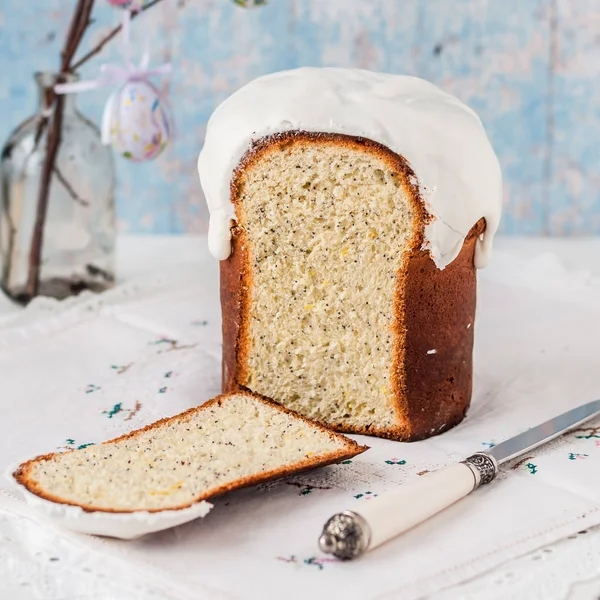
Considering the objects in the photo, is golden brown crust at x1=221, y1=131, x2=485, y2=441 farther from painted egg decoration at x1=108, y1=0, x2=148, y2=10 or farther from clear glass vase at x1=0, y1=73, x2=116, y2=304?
clear glass vase at x1=0, y1=73, x2=116, y2=304

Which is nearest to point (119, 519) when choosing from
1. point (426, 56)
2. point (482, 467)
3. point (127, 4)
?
point (482, 467)

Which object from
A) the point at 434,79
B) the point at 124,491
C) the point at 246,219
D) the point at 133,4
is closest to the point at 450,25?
the point at 434,79

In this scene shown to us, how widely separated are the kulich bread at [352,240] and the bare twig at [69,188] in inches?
36.9

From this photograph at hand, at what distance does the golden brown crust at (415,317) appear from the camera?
196 cm

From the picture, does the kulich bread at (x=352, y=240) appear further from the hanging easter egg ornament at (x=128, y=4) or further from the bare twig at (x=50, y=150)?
the bare twig at (x=50, y=150)

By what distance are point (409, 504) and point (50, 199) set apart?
1.79 m

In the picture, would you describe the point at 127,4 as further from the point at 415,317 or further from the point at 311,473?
the point at 311,473

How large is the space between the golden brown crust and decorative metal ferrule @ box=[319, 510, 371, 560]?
0.62 meters

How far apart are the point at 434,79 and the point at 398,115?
207cm

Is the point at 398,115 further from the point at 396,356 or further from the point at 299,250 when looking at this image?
the point at 396,356

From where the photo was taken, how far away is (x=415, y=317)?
2.02 m

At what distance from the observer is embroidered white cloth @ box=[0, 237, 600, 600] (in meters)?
1.47

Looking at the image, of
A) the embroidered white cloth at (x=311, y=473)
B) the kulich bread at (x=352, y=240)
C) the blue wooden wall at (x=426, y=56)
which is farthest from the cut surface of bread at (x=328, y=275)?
the blue wooden wall at (x=426, y=56)

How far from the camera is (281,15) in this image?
3834 mm
